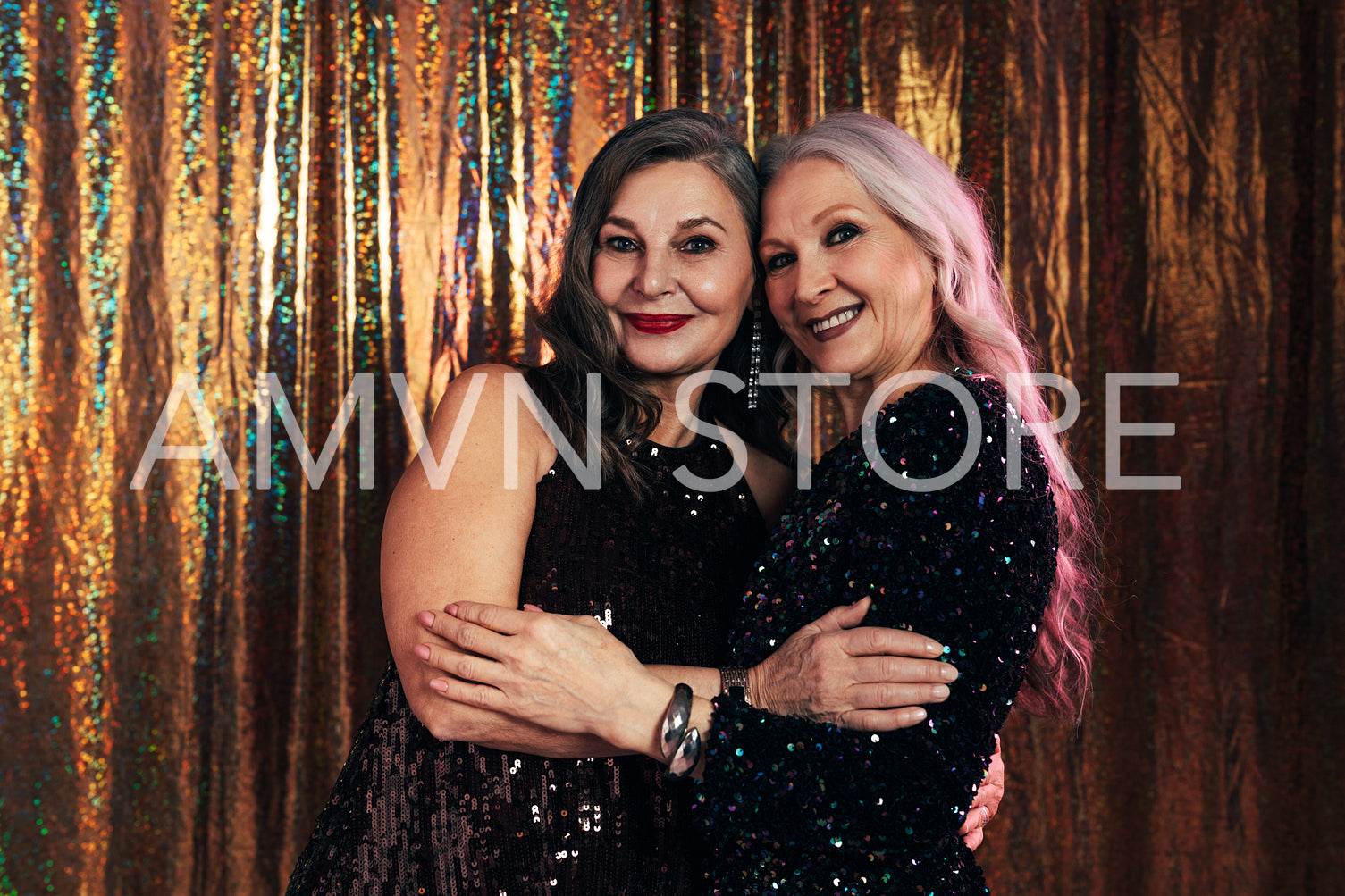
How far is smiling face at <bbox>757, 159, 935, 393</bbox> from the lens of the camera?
1.33m

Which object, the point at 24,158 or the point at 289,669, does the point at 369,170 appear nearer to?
the point at 24,158

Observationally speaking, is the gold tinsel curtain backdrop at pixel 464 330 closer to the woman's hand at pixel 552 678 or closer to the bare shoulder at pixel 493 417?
the bare shoulder at pixel 493 417

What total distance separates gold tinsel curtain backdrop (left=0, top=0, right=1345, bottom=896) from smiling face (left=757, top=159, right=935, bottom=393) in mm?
1013

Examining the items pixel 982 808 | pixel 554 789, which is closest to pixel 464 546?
pixel 554 789

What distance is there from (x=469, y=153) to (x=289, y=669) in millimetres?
1242

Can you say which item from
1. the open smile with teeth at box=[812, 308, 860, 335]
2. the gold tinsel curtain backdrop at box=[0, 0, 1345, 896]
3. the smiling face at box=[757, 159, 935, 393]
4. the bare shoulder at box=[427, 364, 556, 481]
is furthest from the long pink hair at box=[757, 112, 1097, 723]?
the gold tinsel curtain backdrop at box=[0, 0, 1345, 896]

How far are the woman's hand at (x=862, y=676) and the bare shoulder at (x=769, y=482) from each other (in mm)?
500

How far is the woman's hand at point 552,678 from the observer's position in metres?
1.09

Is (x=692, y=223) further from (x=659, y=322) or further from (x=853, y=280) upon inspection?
(x=853, y=280)

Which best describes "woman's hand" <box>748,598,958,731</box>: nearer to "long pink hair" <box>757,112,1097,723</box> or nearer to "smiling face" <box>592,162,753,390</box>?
"long pink hair" <box>757,112,1097,723</box>

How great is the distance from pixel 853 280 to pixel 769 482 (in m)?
0.43

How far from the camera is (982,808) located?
1468 millimetres

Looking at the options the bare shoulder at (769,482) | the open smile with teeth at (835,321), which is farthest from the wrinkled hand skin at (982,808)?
the open smile with teeth at (835,321)

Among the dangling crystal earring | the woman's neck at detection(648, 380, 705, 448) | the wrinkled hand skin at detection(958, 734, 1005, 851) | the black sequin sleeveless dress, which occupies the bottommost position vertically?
the wrinkled hand skin at detection(958, 734, 1005, 851)
